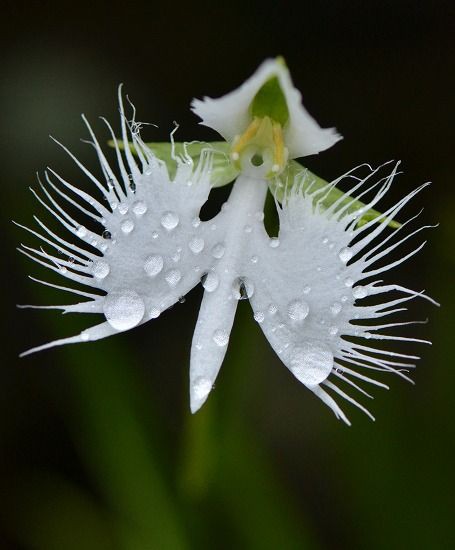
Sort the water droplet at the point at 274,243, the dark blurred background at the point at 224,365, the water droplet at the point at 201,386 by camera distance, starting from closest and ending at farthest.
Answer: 1. the water droplet at the point at 201,386
2. the water droplet at the point at 274,243
3. the dark blurred background at the point at 224,365

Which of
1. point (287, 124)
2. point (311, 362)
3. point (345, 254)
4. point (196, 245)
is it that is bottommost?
point (311, 362)

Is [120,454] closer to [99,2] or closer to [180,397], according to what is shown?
[180,397]

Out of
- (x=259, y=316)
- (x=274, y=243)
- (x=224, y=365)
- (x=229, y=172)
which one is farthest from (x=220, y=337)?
(x=224, y=365)

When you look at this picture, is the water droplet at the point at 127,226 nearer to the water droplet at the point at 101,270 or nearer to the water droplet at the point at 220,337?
the water droplet at the point at 101,270

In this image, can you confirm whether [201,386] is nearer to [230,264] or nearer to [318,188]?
[230,264]

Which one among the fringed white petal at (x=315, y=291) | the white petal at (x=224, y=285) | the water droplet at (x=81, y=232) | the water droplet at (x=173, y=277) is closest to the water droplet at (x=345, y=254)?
the fringed white petal at (x=315, y=291)

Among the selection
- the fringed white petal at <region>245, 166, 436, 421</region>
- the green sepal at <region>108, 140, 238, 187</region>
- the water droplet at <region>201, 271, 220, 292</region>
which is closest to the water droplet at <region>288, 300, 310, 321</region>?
the fringed white petal at <region>245, 166, 436, 421</region>

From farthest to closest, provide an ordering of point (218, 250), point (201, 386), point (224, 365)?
point (224, 365) → point (218, 250) → point (201, 386)
